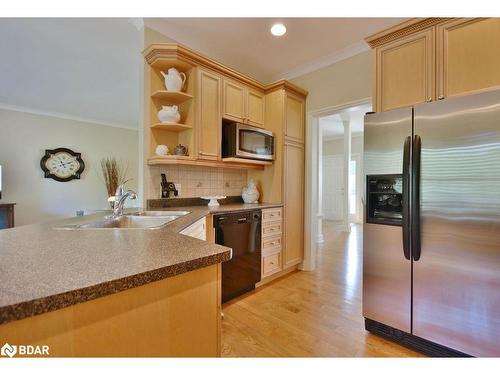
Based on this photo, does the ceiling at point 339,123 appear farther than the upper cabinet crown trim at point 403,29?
Yes

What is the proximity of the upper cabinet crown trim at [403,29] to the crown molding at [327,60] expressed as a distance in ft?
3.02

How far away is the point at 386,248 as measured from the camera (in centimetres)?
173

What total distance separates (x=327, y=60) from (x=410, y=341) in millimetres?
2936

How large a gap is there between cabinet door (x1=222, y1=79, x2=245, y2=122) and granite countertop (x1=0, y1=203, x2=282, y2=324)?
1.90 m

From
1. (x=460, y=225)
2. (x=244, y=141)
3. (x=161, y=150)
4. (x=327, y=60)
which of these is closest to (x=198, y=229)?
(x=161, y=150)

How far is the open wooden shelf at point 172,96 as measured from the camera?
2271 mm

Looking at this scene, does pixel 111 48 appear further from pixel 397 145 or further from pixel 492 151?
pixel 492 151

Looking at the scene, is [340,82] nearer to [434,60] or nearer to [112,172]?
[434,60]

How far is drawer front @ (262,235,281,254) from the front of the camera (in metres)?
2.67

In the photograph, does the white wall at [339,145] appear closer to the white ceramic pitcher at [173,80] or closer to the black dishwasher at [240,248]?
the black dishwasher at [240,248]

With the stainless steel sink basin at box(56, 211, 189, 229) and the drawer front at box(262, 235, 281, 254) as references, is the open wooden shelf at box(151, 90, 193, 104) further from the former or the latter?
the drawer front at box(262, 235, 281, 254)

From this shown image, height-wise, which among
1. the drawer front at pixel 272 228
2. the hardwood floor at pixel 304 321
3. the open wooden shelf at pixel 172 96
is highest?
the open wooden shelf at pixel 172 96

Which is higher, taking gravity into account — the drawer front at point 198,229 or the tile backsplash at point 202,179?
the tile backsplash at point 202,179

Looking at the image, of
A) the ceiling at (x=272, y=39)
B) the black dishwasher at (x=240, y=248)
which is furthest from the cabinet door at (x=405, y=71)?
the black dishwasher at (x=240, y=248)
